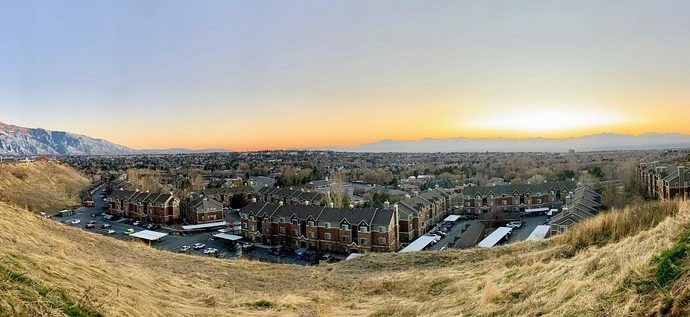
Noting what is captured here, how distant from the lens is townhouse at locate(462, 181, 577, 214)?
55938mm

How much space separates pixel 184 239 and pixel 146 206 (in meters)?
14.2

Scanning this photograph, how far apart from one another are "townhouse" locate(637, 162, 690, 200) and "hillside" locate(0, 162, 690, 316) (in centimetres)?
3039

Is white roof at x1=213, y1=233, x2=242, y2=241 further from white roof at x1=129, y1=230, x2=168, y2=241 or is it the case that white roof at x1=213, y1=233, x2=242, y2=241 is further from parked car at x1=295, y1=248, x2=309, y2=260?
parked car at x1=295, y1=248, x2=309, y2=260

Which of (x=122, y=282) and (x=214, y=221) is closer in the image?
(x=122, y=282)

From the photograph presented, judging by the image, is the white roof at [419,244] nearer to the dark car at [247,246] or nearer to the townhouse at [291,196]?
the dark car at [247,246]

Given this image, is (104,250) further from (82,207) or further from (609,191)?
(82,207)

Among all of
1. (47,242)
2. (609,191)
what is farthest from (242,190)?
(47,242)

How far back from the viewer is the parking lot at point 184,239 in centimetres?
3541

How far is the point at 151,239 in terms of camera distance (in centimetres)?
4062

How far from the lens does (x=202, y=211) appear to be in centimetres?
5047

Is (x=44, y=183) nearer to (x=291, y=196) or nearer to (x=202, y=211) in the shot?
(x=202, y=211)

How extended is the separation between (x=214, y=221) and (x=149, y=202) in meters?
9.23

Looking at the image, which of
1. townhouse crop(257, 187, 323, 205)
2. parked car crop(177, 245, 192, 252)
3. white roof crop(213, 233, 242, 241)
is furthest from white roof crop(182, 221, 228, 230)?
townhouse crop(257, 187, 323, 205)

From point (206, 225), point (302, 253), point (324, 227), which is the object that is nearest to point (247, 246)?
point (302, 253)
